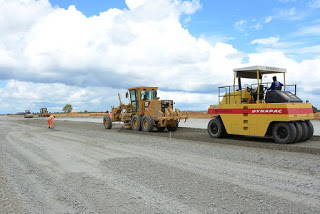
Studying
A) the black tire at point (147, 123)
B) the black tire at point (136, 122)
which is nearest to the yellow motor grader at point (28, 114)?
the black tire at point (136, 122)

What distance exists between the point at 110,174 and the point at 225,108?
7729mm

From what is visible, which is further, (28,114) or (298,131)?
(28,114)

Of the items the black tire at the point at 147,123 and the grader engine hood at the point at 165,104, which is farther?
Result: the grader engine hood at the point at 165,104

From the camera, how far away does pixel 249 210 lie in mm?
4133

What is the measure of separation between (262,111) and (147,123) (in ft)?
25.4

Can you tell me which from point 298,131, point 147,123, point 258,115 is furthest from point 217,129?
point 147,123

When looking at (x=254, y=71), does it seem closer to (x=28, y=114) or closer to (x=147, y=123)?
(x=147, y=123)

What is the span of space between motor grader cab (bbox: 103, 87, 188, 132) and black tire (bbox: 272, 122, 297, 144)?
673 centimetres

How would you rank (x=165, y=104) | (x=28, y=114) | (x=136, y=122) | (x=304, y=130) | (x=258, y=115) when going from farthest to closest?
(x=28, y=114)
(x=136, y=122)
(x=165, y=104)
(x=304, y=130)
(x=258, y=115)

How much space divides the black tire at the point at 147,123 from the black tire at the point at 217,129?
14.6 ft

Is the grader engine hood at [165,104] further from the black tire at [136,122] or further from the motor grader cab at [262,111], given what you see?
the motor grader cab at [262,111]

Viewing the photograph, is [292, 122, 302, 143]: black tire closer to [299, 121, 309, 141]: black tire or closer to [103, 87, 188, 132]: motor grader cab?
[299, 121, 309, 141]: black tire

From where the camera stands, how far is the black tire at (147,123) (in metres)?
16.9

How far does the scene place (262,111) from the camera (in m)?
11.2
